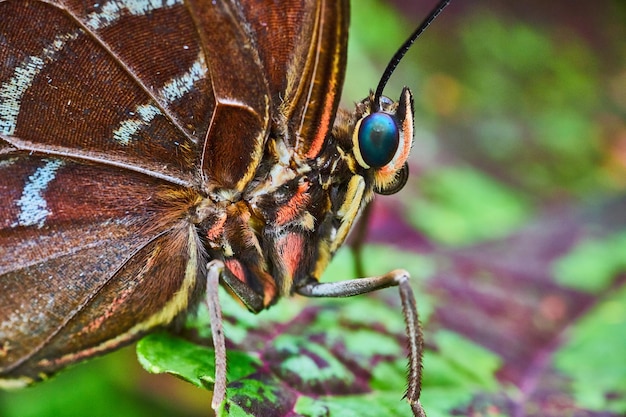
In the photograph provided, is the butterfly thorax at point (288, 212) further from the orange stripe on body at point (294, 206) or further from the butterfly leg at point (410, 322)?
the butterfly leg at point (410, 322)

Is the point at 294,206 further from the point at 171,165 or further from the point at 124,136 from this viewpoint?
the point at 124,136

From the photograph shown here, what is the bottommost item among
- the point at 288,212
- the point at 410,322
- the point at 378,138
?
the point at 410,322

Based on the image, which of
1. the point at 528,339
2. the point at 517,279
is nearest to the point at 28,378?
the point at 528,339

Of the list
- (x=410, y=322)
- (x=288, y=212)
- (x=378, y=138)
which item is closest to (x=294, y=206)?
(x=288, y=212)

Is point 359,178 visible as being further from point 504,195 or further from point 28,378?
point 504,195

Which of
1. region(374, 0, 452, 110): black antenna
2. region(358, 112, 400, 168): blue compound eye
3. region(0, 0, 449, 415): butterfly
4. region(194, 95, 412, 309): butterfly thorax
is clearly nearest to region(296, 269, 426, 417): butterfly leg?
region(0, 0, 449, 415): butterfly

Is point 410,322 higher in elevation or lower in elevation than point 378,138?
lower

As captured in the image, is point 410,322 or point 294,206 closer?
point 410,322

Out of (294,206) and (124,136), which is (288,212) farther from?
(124,136)
